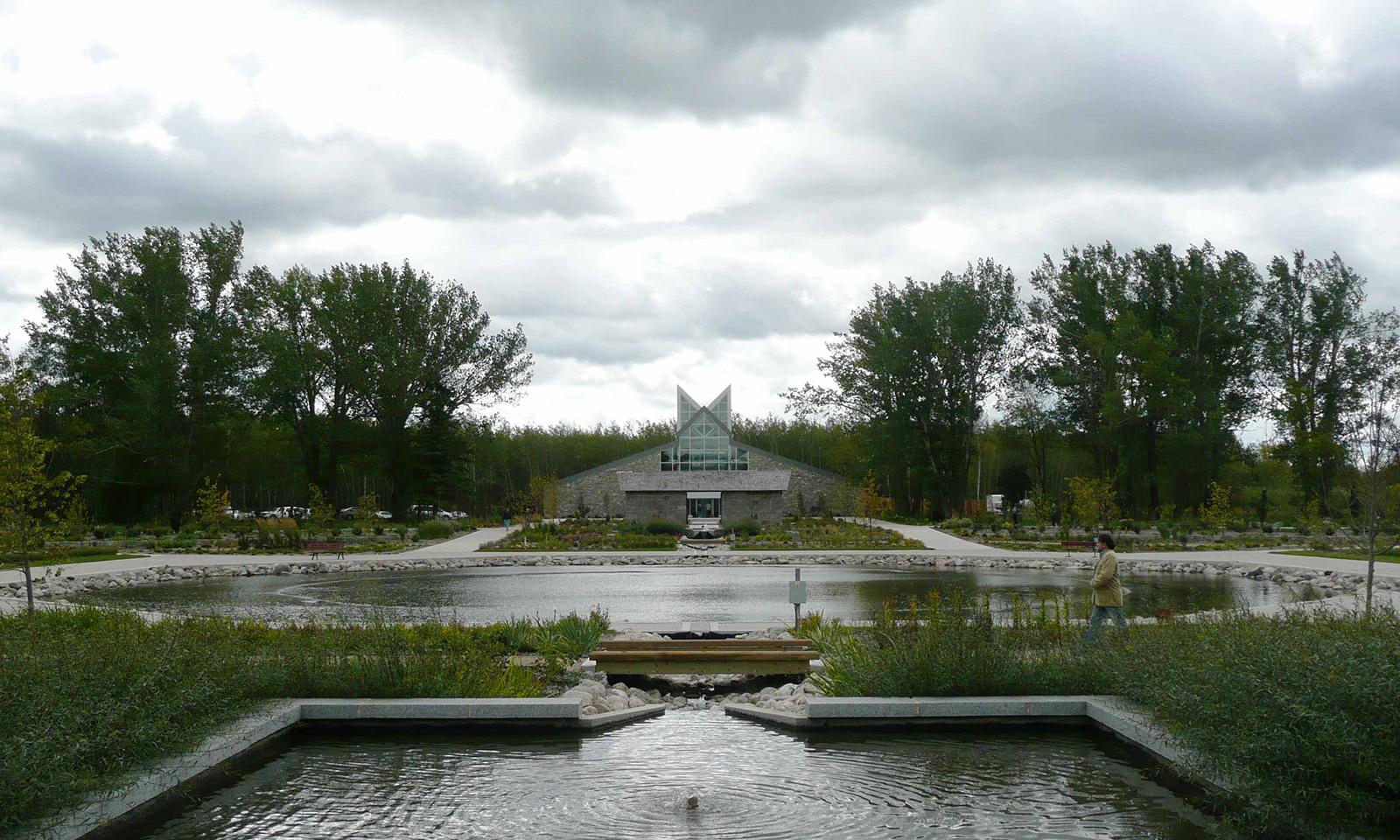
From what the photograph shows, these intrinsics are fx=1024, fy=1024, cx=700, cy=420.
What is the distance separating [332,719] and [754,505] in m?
41.0

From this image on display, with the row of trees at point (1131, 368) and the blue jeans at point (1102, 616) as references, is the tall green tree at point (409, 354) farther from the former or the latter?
the blue jeans at point (1102, 616)

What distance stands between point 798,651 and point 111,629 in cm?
653

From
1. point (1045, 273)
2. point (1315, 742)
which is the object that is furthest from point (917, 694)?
point (1045, 273)

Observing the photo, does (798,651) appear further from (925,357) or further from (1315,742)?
(925,357)

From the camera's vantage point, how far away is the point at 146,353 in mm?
42688

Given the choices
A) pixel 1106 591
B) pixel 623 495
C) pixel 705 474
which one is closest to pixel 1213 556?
pixel 1106 591

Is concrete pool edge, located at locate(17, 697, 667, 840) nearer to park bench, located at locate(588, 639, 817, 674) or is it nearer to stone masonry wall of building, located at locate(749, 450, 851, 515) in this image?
park bench, located at locate(588, 639, 817, 674)

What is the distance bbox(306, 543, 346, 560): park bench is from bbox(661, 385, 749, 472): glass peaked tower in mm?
28120

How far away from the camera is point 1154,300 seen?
48.9 m

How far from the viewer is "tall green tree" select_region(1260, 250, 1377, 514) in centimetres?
4572

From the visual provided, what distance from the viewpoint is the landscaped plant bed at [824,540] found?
33.1m

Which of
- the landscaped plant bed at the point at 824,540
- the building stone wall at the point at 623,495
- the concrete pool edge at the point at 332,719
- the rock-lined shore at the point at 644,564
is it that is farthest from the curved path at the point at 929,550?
the building stone wall at the point at 623,495

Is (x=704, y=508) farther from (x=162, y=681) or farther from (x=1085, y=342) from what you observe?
(x=162, y=681)

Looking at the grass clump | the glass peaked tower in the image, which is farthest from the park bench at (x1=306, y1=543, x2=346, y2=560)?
the glass peaked tower
